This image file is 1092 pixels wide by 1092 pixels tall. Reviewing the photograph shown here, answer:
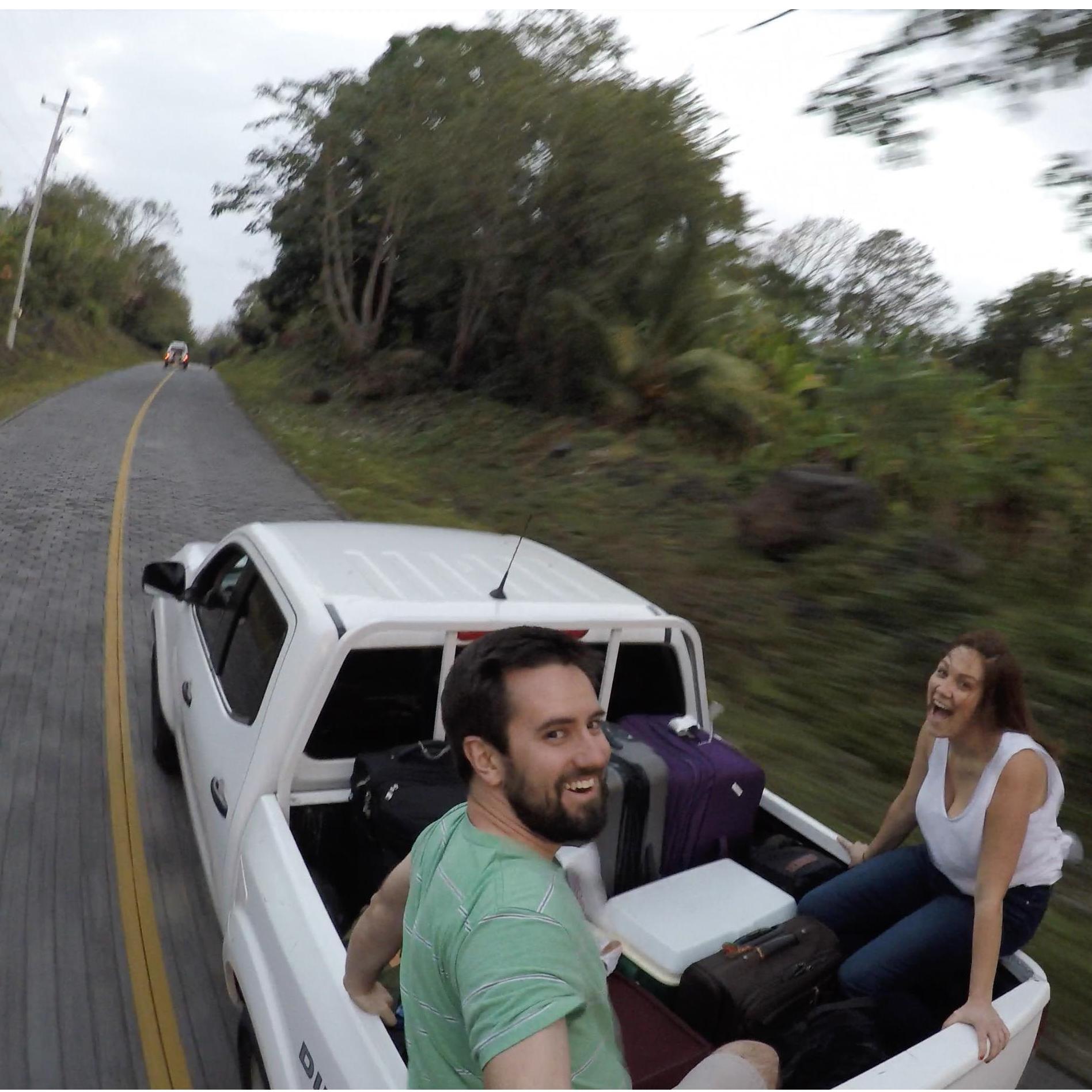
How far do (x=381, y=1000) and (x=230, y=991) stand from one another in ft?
3.39

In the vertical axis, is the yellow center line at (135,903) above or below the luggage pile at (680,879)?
below

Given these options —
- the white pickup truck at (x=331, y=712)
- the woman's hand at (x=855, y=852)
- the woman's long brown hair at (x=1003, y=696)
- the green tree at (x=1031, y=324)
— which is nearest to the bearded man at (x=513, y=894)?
the white pickup truck at (x=331, y=712)

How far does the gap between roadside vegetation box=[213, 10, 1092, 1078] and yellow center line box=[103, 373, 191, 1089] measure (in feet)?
10.9

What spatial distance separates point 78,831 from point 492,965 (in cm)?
381

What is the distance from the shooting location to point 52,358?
130ft

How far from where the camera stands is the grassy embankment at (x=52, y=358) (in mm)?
27625

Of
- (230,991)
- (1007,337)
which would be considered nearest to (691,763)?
(230,991)

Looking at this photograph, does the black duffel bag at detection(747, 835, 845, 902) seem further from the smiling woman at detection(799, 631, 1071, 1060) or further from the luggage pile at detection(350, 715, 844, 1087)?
the smiling woman at detection(799, 631, 1071, 1060)

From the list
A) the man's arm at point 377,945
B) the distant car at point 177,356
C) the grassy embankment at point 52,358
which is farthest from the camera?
the distant car at point 177,356

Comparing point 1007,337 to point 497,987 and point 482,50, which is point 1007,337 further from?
point 482,50

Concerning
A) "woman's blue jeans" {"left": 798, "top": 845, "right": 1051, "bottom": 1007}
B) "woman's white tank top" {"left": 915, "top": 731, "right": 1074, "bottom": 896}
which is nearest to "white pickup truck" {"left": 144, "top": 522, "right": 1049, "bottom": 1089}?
"woman's blue jeans" {"left": 798, "top": 845, "right": 1051, "bottom": 1007}

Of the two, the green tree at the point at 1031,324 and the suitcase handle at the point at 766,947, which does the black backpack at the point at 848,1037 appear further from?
Result: the green tree at the point at 1031,324

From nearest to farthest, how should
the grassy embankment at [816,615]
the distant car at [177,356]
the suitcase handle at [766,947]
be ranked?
the suitcase handle at [766,947]
the grassy embankment at [816,615]
the distant car at [177,356]

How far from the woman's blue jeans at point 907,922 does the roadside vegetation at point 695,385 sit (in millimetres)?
1514
